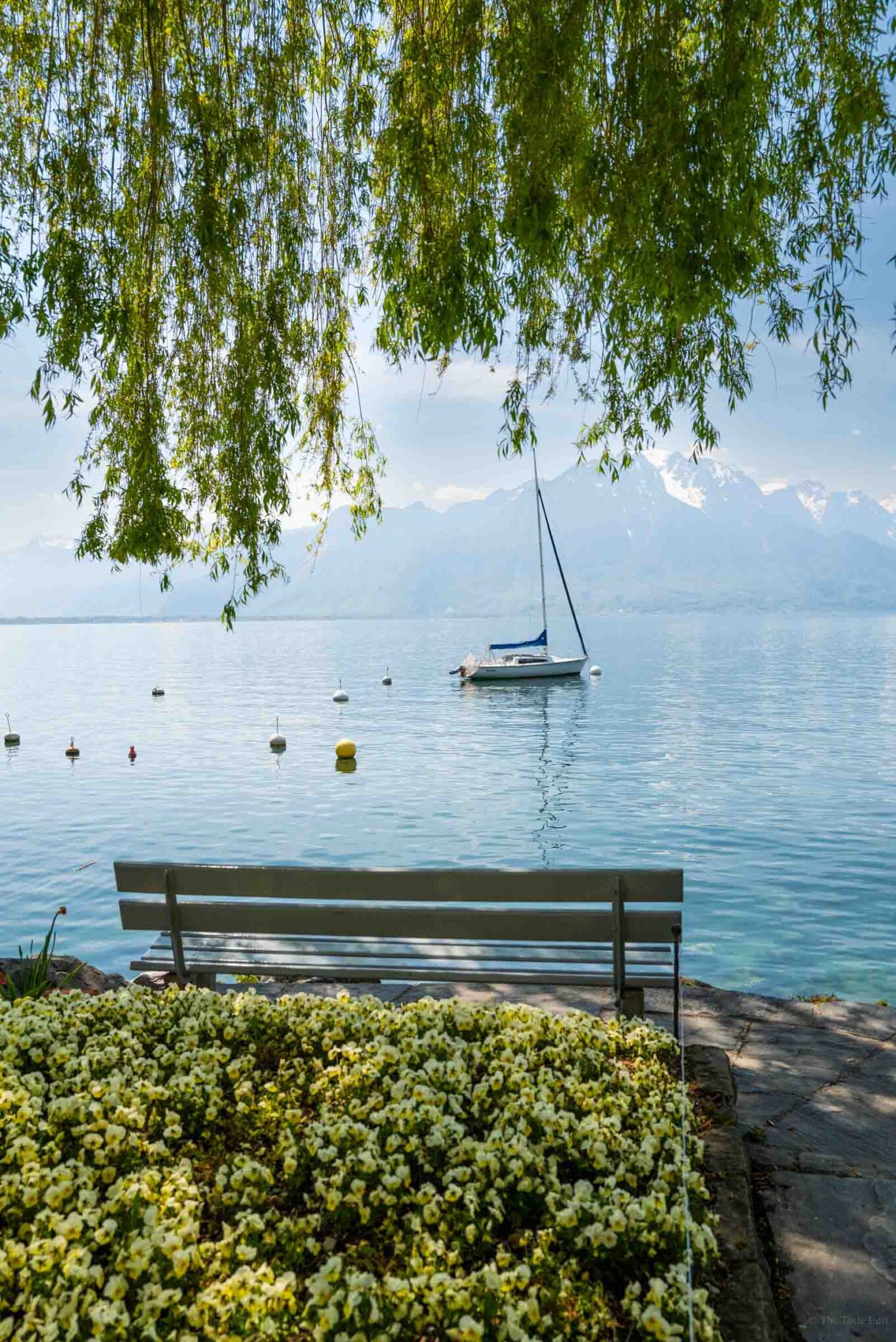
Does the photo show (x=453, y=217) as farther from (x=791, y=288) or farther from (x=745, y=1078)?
(x=745, y=1078)

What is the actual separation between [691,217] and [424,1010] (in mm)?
3499

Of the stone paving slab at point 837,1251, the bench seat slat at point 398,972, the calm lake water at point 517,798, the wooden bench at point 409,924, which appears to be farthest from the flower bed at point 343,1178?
the calm lake water at point 517,798

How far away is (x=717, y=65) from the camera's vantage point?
13.3 ft

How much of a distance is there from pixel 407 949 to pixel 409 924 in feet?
1.65

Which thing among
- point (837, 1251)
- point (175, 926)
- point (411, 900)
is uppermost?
point (411, 900)

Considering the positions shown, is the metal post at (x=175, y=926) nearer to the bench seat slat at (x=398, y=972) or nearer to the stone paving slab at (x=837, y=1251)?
the bench seat slat at (x=398, y=972)

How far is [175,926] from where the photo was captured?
4.62 m

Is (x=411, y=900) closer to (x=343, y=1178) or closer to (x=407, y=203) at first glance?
(x=343, y=1178)

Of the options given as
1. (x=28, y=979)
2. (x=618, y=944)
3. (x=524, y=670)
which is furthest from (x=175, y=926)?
(x=524, y=670)

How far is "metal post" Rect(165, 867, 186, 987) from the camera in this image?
4.55 metres

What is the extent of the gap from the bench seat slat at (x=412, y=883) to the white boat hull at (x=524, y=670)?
4173 centimetres

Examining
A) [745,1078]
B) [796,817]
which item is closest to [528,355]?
[745,1078]

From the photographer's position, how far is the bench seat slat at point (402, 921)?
4.22 meters

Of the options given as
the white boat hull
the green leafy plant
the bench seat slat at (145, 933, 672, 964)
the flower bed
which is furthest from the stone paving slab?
the white boat hull
